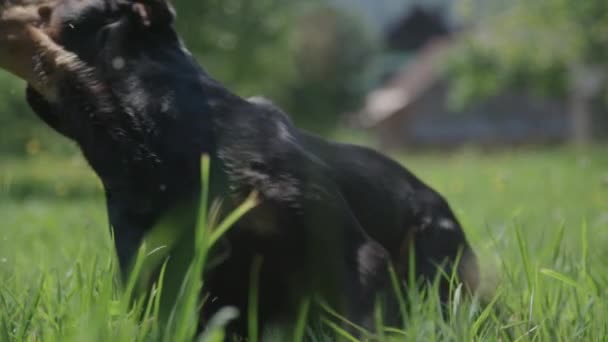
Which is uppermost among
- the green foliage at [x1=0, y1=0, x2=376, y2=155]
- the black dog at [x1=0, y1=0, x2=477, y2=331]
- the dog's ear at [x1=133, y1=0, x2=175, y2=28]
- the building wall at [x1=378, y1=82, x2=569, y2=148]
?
the dog's ear at [x1=133, y1=0, x2=175, y2=28]

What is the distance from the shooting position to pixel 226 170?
2.41 meters

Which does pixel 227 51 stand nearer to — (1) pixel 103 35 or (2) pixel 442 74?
Answer: (1) pixel 103 35

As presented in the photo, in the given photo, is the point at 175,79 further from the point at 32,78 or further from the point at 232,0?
the point at 232,0

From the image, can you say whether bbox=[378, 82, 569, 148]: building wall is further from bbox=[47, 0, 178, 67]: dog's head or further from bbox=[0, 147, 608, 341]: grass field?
bbox=[47, 0, 178, 67]: dog's head

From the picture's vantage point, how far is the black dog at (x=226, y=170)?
2266 millimetres

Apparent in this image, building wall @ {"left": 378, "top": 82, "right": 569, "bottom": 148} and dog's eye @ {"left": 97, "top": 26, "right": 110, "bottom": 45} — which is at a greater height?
dog's eye @ {"left": 97, "top": 26, "right": 110, "bottom": 45}

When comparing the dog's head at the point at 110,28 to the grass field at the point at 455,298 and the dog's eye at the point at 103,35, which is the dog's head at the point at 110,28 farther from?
the grass field at the point at 455,298

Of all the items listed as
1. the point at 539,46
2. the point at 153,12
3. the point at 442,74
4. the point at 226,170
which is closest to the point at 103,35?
the point at 153,12

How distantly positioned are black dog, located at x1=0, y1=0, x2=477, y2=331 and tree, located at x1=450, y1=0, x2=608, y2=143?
18804mm

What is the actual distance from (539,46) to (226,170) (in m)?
22.7

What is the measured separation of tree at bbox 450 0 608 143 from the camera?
21.3 metres

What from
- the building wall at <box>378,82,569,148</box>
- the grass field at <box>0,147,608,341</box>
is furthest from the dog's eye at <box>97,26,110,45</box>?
the building wall at <box>378,82,569,148</box>

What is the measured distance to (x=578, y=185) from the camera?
12.1 metres

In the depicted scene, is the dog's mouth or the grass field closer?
the grass field
